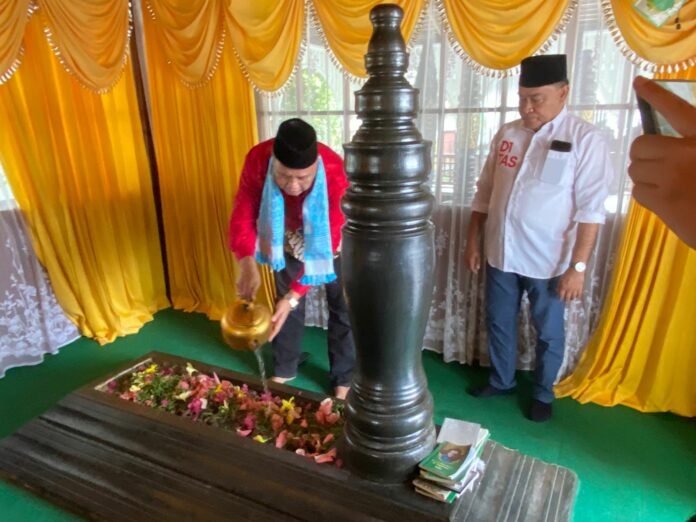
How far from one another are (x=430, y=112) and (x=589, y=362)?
136 centimetres

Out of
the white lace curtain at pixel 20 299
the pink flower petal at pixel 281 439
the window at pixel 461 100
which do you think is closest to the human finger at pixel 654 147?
the pink flower petal at pixel 281 439

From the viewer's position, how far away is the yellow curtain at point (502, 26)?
1.91 m

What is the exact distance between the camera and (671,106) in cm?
45

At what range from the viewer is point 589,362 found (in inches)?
87.3

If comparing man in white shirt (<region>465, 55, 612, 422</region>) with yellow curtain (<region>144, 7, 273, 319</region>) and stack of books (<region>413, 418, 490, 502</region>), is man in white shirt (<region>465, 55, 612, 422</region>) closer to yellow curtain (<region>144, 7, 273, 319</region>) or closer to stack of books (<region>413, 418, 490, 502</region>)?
stack of books (<region>413, 418, 490, 502</region>)

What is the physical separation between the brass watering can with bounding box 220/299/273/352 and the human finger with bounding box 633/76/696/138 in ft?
3.00

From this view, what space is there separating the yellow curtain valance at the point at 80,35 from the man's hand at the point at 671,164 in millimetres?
2769

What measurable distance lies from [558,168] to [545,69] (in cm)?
36

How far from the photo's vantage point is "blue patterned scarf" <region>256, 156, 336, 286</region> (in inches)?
74.5

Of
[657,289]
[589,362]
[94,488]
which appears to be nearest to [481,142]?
[657,289]

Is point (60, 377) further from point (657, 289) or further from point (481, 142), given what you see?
point (657, 289)

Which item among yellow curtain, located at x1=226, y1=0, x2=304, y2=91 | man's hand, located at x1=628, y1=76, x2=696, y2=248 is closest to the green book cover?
man's hand, located at x1=628, y1=76, x2=696, y2=248

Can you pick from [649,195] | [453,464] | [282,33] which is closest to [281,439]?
[453,464]

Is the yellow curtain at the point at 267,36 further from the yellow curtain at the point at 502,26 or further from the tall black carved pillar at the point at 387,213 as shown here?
the tall black carved pillar at the point at 387,213
